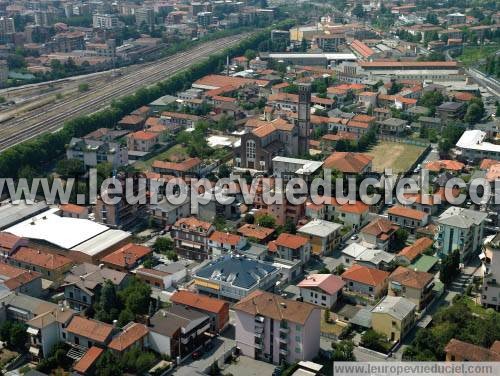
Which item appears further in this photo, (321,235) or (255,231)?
(255,231)

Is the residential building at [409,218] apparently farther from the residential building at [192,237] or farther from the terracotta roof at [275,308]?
the terracotta roof at [275,308]

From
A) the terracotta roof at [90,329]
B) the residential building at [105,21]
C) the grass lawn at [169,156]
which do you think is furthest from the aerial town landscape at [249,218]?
the residential building at [105,21]

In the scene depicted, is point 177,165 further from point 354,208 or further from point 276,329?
point 276,329

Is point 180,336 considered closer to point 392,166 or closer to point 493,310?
point 493,310

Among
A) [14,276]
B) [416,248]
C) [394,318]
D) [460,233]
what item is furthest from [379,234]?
[14,276]

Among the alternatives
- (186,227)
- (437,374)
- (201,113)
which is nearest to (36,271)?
(186,227)

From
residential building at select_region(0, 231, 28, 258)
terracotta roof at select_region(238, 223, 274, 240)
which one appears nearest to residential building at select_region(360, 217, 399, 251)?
terracotta roof at select_region(238, 223, 274, 240)
